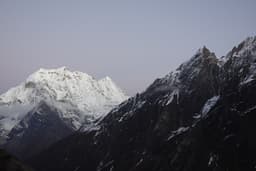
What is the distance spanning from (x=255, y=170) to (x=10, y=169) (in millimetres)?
135410

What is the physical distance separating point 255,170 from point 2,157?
444 ft

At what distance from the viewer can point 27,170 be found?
105812 millimetres

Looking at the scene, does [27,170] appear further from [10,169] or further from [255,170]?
[255,170]

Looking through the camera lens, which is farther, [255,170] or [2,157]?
[255,170]

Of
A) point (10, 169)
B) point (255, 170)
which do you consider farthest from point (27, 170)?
point (255, 170)

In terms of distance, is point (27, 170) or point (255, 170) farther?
point (255, 170)

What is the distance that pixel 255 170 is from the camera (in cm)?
19962

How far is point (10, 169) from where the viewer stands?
100 metres

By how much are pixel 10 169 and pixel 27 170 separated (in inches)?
248

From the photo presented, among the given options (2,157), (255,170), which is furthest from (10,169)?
(255,170)

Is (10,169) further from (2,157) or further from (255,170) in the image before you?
(255,170)

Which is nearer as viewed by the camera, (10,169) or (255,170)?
(10,169)

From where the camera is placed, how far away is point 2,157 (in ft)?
340
